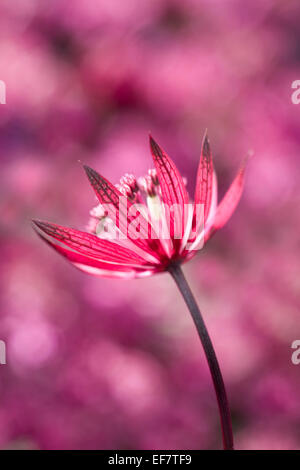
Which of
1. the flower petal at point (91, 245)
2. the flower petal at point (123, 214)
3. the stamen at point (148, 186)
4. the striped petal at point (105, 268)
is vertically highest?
the stamen at point (148, 186)

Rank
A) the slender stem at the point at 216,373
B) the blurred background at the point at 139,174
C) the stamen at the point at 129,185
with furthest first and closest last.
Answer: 1. the blurred background at the point at 139,174
2. the stamen at the point at 129,185
3. the slender stem at the point at 216,373

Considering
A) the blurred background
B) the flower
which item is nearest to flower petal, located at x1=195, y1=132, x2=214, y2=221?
the flower

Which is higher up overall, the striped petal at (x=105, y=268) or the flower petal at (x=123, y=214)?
the flower petal at (x=123, y=214)

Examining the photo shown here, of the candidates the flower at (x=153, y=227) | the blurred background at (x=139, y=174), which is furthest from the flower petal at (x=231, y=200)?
the blurred background at (x=139, y=174)

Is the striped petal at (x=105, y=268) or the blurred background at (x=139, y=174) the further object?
the blurred background at (x=139, y=174)

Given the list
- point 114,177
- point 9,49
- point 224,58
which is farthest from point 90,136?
point 224,58

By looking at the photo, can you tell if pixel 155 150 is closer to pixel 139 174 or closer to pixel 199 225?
pixel 199 225

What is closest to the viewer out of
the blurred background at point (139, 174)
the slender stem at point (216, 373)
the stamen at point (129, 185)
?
the slender stem at point (216, 373)

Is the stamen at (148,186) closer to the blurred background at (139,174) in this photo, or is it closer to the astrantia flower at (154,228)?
the astrantia flower at (154,228)
